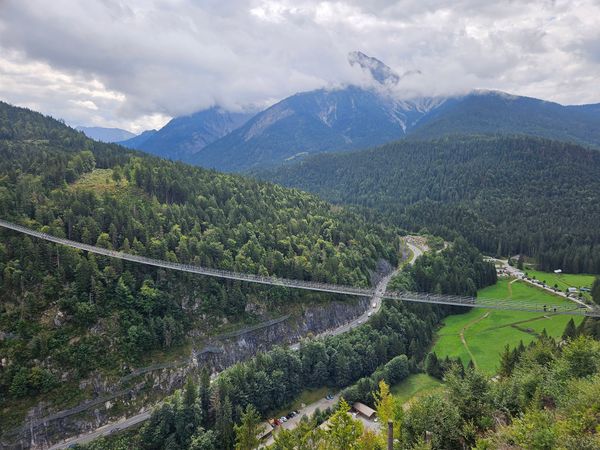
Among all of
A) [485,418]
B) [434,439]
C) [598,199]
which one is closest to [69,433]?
[434,439]

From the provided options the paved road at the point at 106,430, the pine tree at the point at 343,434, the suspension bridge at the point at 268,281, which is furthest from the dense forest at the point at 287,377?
the pine tree at the point at 343,434

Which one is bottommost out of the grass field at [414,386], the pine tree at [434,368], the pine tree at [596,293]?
the grass field at [414,386]

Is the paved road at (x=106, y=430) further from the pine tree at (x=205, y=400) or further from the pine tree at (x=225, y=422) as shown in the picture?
the pine tree at (x=225, y=422)

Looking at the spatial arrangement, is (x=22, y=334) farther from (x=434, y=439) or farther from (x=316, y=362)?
(x=434, y=439)

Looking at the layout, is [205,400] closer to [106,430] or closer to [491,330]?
[106,430]

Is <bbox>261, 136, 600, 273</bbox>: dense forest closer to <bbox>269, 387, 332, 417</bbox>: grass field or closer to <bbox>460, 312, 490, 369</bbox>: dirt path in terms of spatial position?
<bbox>460, 312, 490, 369</bbox>: dirt path

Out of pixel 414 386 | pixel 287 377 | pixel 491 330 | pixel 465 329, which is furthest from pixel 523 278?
pixel 287 377

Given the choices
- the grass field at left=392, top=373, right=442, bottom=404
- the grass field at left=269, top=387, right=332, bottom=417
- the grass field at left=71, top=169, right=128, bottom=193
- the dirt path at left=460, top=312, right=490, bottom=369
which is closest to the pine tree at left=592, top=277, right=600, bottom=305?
the dirt path at left=460, top=312, right=490, bottom=369

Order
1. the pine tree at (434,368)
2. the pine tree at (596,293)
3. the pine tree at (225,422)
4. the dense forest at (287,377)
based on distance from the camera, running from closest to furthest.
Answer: the pine tree at (225,422) → the dense forest at (287,377) → the pine tree at (434,368) → the pine tree at (596,293)
